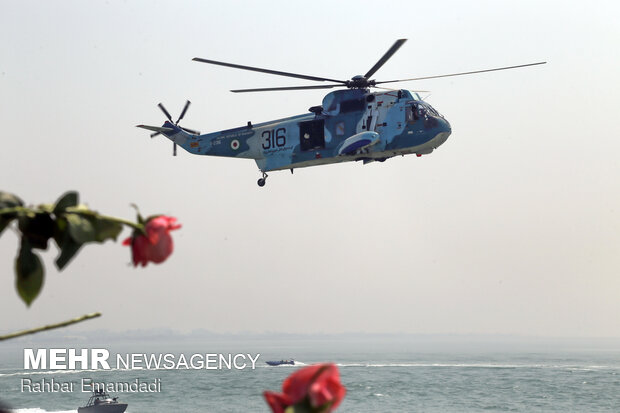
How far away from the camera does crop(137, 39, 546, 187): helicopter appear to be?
25578 mm

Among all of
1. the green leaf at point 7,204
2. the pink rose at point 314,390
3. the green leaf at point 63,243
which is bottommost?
the pink rose at point 314,390

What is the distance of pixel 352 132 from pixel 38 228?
81.1 ft

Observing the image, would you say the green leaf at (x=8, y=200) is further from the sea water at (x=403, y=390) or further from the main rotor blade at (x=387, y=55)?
the sea water at (x=403, y=390)

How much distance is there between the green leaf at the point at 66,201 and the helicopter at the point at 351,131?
23876 millimetres

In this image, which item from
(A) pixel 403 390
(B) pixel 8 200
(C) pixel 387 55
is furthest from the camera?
(A) pixel 403 390

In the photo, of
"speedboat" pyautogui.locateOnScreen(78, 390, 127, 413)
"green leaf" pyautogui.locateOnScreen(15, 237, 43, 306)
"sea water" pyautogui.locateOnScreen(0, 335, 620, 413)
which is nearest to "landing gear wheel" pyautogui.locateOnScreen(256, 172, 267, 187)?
"green leaf" pyautogui.locateOnScreen(15, 237, 43, 306)

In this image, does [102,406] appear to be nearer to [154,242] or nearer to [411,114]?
[411,114]

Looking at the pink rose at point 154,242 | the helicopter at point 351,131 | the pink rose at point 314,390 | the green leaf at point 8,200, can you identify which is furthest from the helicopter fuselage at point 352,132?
the pink rose at point 314,390

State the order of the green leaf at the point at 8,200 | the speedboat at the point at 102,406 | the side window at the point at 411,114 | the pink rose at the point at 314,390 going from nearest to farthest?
the pink rose at the point at 314,390
the green leaf at the point at 8,200
the side window at the point at 411,114
the speedboat at the point at 102,406

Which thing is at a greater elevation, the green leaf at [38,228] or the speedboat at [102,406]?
the green leaf at [38,228]

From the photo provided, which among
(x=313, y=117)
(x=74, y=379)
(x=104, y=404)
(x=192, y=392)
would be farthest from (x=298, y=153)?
(x=74, y=379)

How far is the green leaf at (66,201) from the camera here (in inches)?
45.9

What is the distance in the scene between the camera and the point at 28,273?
1234mm

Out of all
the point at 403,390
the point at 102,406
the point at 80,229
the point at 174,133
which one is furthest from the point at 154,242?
the point at 403,390
